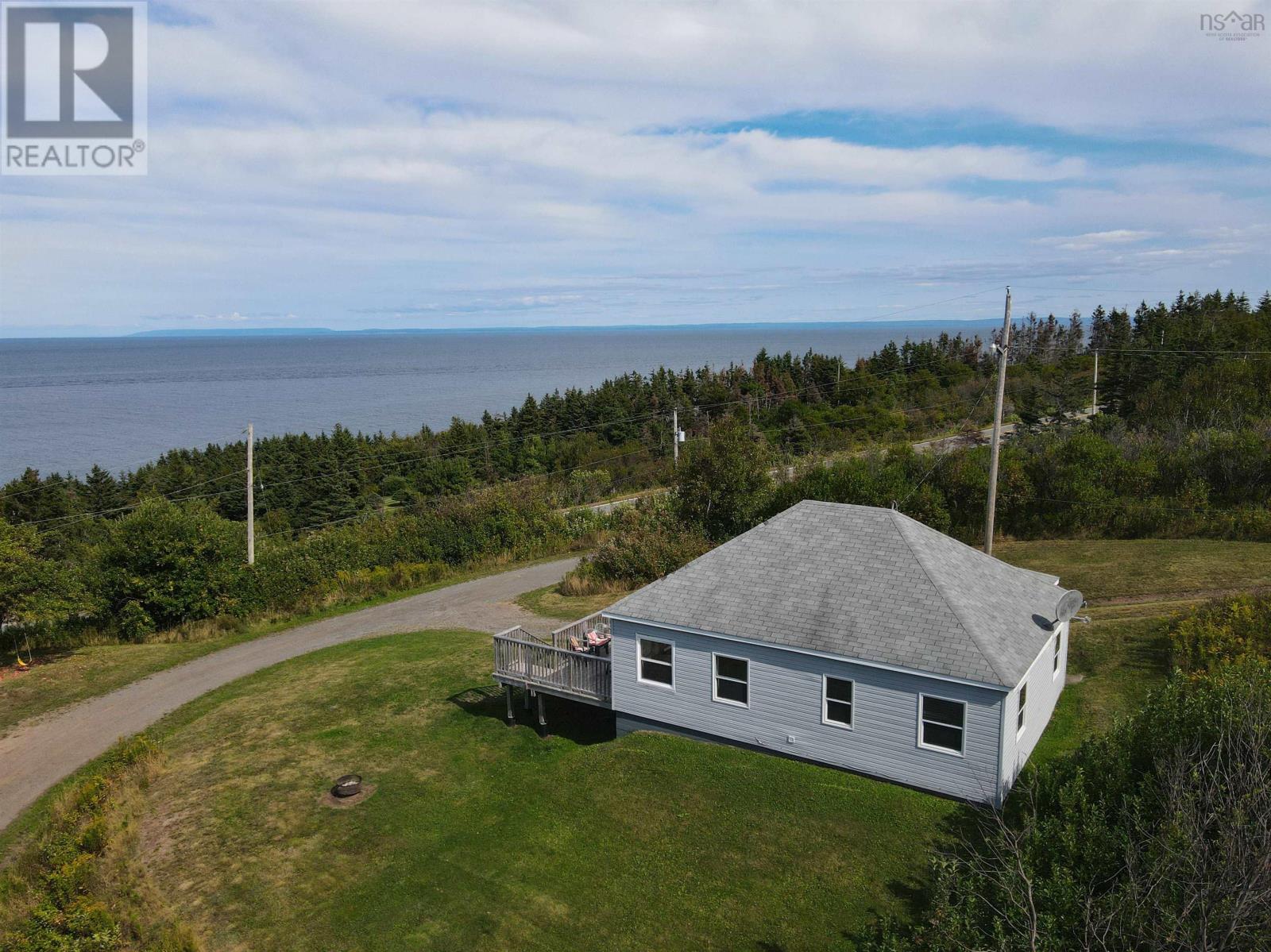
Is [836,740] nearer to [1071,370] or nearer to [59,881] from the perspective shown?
[59,881]

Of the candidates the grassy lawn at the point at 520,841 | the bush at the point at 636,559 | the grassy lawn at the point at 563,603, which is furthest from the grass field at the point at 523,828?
the bush at the point at 636,559

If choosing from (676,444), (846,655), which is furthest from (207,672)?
(676,444)

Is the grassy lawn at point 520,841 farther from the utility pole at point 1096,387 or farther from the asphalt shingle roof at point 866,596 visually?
the utility pole at point 1096,387

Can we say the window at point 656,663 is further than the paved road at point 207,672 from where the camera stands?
No

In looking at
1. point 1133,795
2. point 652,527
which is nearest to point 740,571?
point 1133,795

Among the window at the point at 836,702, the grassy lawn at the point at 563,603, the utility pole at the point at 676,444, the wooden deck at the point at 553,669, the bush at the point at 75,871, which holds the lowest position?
the bush at the point at 75,871

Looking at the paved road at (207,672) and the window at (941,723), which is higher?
the window at (941,723)

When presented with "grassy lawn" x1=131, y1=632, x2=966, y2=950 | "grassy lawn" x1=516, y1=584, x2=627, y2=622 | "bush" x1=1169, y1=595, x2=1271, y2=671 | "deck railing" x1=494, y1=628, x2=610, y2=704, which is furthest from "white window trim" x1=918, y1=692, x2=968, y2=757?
"grassy lawn" x1=516, y1=584, x2=627, y2=622

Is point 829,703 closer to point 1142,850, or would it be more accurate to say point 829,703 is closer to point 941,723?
point 941,723
